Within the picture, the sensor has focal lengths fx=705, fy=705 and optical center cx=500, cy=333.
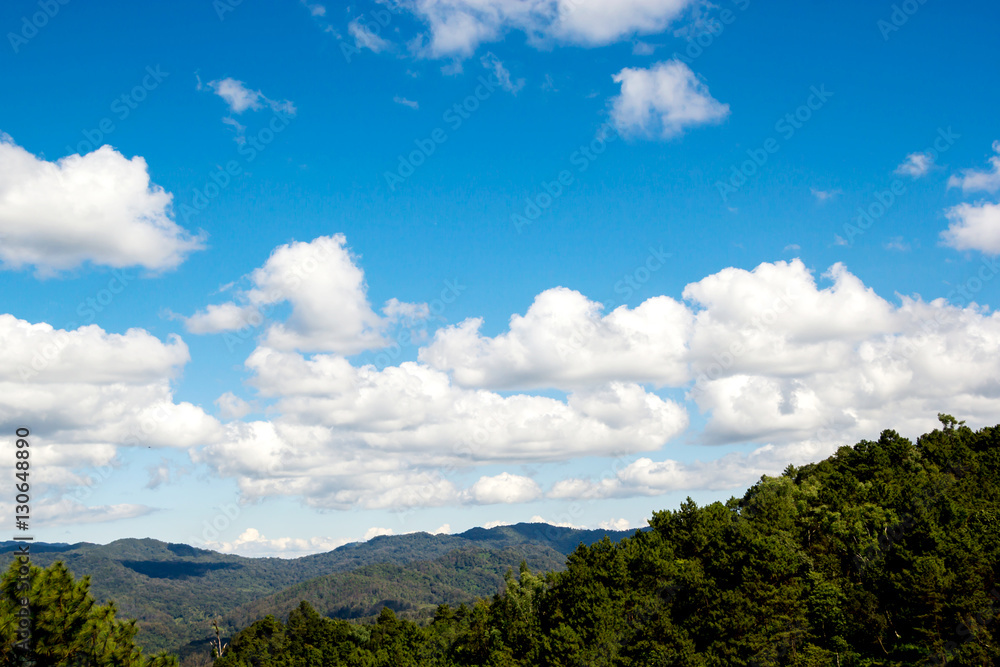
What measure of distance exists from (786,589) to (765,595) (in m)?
2.83

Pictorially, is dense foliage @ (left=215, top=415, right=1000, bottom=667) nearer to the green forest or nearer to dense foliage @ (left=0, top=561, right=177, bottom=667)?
the green forest

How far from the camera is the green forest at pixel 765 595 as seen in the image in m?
70.4

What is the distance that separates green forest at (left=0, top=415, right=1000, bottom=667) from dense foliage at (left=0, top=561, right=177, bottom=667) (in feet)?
0.29

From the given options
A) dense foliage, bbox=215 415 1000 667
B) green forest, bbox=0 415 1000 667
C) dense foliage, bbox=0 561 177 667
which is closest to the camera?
dense foliage, bbox=0 561 177 667

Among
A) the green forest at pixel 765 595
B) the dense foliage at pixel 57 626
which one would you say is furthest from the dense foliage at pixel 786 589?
the dense foliage at pixel 57 626

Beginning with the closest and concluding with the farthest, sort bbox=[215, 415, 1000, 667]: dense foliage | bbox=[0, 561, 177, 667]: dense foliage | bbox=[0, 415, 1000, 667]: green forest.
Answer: bbox=[0, 561, 177, 667]: dense foliage
bbox=[0, 415, 1000, 667]: green forest
bbox=[215, 415, 1000, 667]: dense foliage

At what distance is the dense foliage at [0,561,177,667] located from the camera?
4075 cm

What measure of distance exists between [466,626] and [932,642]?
281ft

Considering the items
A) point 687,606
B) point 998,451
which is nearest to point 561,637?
point 687,606

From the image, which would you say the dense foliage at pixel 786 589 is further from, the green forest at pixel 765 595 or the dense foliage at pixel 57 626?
the dense foliage at pixel 57 626

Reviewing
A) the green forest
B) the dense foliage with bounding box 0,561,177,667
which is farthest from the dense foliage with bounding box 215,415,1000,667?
the dense foliage with bounding box 0,561,177,667

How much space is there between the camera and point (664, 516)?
105m

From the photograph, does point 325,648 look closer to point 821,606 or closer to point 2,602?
point 821,606

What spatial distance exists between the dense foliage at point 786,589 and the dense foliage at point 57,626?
49.5 metres
